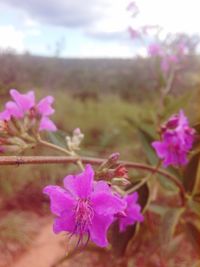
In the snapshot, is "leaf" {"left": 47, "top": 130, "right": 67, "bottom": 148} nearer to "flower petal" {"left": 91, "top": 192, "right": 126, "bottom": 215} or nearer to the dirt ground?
"flower petal" {"left": 91, "top": 192, "right": 126, "bottom": 215}

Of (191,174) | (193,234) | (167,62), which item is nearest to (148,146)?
(191,174)

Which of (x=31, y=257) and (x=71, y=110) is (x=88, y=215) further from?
(x=71, y=110)

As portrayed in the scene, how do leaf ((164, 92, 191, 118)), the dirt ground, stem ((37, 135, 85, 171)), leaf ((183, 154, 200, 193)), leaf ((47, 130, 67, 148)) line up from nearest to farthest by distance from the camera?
stem ((37, 135, 85, 171)) → leaf ((47, 130, 67, 148)) → leaf ((183, 154, 200, 193)) → leaf ((164, 92, 191, 118)) → the dirt ground

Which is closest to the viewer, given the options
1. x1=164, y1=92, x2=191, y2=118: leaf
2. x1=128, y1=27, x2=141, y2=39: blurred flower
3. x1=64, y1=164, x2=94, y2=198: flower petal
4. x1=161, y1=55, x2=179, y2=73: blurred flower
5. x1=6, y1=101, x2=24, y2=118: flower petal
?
x1=64, y1=164, x2=94, y2=198: flower petal

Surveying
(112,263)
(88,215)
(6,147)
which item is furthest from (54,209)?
(112,263)

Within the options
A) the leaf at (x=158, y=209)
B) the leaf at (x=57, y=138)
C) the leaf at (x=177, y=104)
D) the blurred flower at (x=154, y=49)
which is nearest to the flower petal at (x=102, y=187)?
the leaf at (x=57, y=138)

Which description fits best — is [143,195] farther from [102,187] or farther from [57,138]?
[102,187]

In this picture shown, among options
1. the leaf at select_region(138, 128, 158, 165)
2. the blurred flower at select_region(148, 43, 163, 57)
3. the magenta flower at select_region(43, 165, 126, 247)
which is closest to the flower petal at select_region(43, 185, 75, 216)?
the magenta flower at select_region(43, 165, 126, 247)

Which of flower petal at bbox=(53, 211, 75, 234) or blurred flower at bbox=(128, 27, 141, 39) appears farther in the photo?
blurred flower at bbox=(128, 27, 141, 39)
